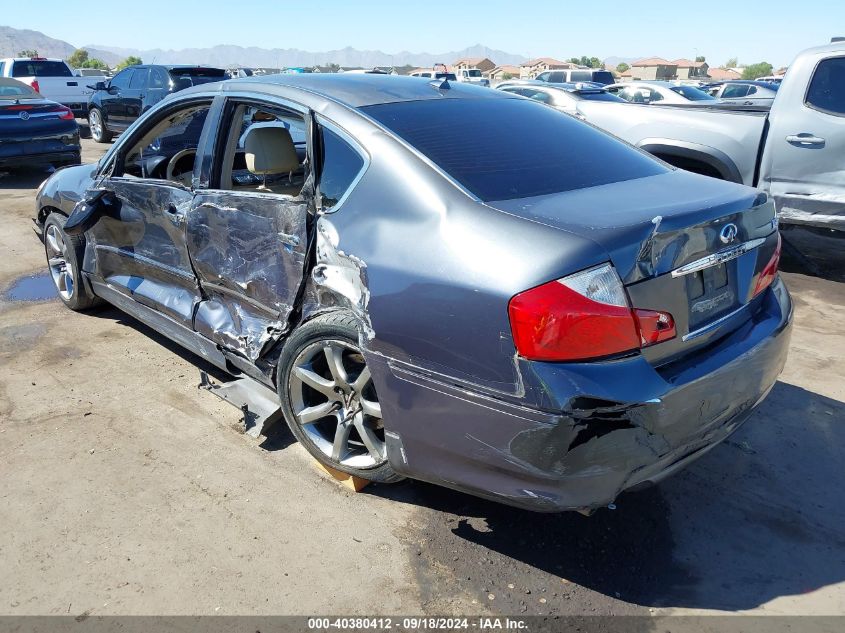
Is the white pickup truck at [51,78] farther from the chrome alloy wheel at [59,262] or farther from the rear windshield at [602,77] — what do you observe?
the rear windshield at [602,77]

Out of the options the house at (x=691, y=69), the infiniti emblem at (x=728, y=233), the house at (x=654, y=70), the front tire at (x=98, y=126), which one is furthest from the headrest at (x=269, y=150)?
the house at (x=691, y=69)

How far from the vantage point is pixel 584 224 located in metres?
2.35

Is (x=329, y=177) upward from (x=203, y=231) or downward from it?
upward

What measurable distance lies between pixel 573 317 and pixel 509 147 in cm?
115

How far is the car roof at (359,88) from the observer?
3.17m

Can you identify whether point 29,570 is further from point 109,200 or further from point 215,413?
point 109,200

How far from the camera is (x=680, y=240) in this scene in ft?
7.89

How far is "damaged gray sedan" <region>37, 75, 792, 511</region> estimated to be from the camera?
2.24m

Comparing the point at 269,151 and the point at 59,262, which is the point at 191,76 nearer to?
the point at 59,262

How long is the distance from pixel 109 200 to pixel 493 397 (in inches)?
127

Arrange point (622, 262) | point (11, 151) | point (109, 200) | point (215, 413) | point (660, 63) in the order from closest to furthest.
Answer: point (622, 262)
point (215, 413)
point (109, 200)
point (11, 151)
point (660, 63)

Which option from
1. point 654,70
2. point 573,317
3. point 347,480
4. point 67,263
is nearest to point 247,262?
point 347,480

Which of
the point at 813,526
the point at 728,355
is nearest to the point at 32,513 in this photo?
the point at 728,355

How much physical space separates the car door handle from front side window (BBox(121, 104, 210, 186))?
4951mm
